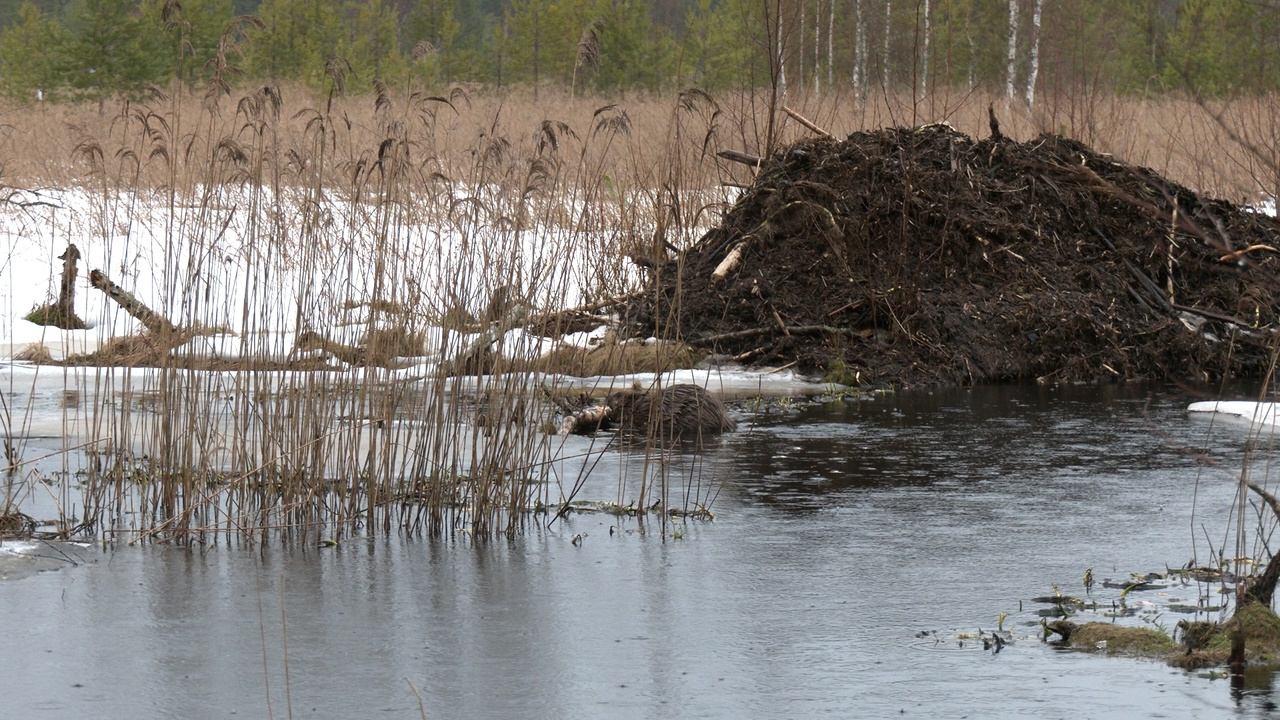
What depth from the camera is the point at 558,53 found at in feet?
112

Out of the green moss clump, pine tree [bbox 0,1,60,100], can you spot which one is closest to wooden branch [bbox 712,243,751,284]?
the green moss clump

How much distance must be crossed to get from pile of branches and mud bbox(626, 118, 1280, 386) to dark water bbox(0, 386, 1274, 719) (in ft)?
11.8

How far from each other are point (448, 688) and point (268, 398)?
2.18 metres

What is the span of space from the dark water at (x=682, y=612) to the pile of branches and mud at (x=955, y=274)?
361 centimetres

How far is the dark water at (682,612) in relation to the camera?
13.3ft

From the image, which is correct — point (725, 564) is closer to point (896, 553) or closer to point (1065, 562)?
point (896, 553)

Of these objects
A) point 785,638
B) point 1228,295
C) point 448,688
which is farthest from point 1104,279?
point 448,688

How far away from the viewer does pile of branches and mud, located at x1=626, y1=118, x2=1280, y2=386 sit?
35.7ft

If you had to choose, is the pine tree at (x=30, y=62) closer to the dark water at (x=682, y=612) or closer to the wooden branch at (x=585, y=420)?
the wooden branch at (x=585, y=420)

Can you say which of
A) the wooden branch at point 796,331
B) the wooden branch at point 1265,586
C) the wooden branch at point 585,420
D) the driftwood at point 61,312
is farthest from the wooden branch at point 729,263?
the wooden branch at point 1265,586

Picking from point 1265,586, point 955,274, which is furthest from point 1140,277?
point 1265,586

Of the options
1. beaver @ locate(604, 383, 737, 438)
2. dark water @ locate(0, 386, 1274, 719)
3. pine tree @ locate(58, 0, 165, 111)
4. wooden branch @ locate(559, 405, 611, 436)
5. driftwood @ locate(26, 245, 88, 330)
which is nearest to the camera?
dark water @ locate(0, 386, 1274, 719)

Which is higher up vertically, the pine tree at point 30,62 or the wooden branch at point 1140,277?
the pine tree at point 30,62

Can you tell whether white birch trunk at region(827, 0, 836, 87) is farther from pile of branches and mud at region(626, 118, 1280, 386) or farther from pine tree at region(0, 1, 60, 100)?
pine tree at region(0, 1, 60, 100)
